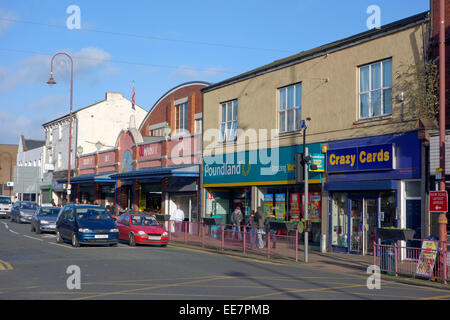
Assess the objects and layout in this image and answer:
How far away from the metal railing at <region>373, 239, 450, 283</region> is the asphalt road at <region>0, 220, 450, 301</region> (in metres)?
0.76

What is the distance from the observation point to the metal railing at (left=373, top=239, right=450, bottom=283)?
14.7 meters

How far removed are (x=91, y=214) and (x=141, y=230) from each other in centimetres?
219

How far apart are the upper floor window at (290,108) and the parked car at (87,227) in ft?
28.8

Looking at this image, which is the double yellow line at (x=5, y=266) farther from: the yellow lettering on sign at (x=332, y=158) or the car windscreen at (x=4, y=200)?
the car windscreen at (x=4, y=200)

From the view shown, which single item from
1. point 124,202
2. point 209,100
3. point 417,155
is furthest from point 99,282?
point 124,202

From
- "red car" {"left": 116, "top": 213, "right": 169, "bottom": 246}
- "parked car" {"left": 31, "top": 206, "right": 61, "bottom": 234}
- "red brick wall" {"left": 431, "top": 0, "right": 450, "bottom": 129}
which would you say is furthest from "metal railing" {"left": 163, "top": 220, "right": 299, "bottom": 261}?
"parked car" {"left": 31, "top": 206, "right": 61, "bottom": 234}


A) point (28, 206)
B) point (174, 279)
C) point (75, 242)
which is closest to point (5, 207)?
point (28, 206)

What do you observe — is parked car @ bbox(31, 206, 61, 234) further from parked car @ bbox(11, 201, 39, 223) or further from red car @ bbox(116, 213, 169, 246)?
parked car @ bbox(11, 201, 39, 223)

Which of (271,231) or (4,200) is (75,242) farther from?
(4,200)

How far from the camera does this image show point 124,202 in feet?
135

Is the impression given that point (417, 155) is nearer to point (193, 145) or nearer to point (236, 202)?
point (236, 202)

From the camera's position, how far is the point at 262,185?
2638 cm

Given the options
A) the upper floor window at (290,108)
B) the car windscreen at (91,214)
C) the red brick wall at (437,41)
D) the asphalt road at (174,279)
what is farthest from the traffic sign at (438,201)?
the car windscreen at (91,214)

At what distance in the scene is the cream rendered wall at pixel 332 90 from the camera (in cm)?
1952
